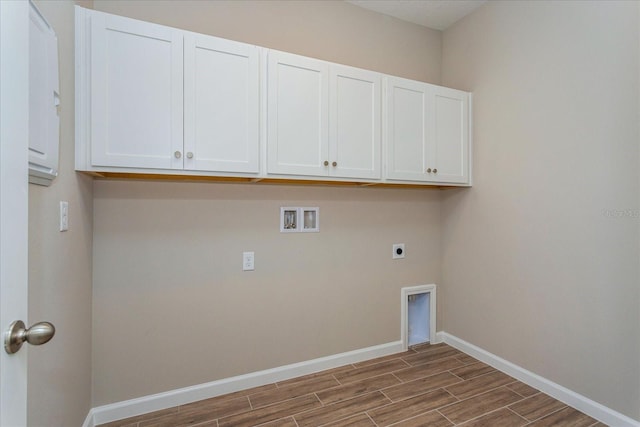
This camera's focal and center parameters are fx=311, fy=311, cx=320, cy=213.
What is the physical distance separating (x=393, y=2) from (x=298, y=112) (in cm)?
138

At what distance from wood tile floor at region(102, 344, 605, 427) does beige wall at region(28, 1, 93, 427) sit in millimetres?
535

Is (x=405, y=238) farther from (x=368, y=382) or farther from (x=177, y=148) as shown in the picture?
(x=177, y=148)

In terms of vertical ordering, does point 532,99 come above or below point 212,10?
below

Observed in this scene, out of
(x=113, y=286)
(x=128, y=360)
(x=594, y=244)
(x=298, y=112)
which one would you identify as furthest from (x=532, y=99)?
(x=128, y=360)

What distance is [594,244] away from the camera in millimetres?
1883

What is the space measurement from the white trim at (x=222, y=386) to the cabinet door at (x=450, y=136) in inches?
60.7

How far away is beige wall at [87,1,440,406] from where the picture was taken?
1878 mm

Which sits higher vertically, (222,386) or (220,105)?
(220,105)

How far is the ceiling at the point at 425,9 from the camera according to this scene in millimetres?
2502

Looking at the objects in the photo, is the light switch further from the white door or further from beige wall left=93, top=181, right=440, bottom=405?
the white door

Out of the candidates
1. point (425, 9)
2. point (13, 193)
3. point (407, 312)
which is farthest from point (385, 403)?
point (425, 9)

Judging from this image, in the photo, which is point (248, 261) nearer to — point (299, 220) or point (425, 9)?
point (299, 220)

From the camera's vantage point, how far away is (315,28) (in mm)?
2385

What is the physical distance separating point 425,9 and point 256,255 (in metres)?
2.43
